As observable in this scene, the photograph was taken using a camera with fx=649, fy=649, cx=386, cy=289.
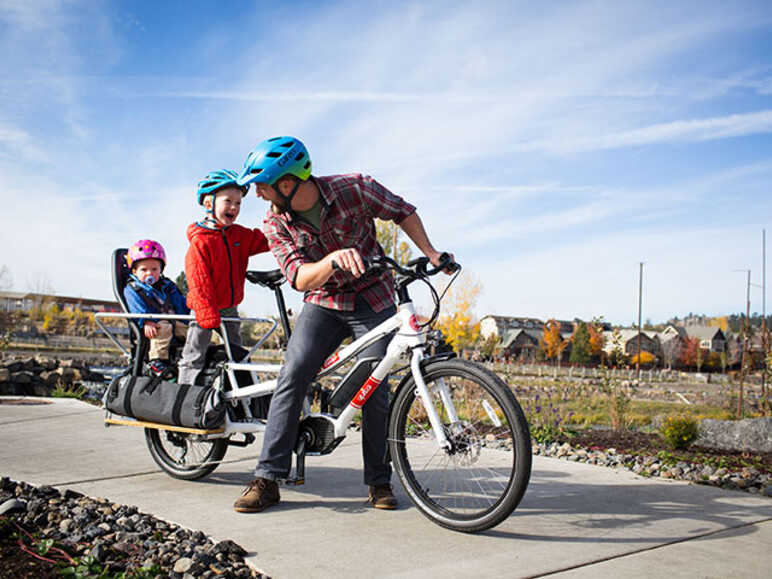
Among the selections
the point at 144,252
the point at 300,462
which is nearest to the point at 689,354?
the point at 144,252

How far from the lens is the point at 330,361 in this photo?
3629mm

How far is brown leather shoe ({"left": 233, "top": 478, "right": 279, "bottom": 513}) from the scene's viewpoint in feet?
11.0

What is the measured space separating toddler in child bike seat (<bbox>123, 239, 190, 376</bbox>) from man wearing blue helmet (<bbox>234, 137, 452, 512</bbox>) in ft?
4.49

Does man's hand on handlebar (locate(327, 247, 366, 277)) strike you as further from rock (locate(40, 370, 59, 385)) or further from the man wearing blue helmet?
rock (locate(40, 370, 59, 385))

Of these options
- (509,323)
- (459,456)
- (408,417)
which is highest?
(509,323)

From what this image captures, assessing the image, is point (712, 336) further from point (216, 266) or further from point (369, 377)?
point (369, 377)

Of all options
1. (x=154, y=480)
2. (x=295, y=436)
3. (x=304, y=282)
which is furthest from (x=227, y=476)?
(x=304, y=282)

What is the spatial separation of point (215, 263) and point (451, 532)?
2.24m

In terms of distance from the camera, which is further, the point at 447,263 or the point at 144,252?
the point at 144,252

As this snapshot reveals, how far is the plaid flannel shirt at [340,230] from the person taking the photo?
3.50m

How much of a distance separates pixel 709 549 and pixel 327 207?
2418 mm

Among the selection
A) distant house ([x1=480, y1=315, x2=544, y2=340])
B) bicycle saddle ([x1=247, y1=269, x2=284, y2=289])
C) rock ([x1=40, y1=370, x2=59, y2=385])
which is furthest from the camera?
distant house ([x1=480, y1=315, x2=544, y2=340])

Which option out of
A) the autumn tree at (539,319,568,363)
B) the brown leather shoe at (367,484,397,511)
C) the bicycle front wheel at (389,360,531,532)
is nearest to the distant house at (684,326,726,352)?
the autumn tree at (539,319,568,363)

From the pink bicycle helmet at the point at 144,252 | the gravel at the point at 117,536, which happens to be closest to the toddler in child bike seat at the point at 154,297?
the pink bicycle helmet at the point at 144,252
